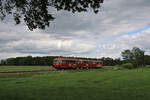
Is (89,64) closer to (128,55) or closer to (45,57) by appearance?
(45,57)

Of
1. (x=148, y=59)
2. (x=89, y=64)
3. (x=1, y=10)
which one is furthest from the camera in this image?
(x=148, y=59)

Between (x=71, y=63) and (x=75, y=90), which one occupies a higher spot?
(x=71, y=63)

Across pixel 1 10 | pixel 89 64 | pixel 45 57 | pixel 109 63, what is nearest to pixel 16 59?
pixel 45 57

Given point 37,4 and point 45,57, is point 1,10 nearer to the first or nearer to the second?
point 37,4

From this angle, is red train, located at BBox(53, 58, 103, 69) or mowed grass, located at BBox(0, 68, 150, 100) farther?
red train, located at BBox(53, 58, 103, 69)

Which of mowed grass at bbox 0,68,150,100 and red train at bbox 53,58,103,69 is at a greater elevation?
red train at bbox 53,58,103,69

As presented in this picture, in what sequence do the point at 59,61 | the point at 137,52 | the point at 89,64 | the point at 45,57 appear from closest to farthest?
the point at 59,61
the point at 89,64
the point at 45,57
the point at 137,52

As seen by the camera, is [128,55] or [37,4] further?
[128,55]

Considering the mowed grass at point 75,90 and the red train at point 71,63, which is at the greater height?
the red train at point 71,63

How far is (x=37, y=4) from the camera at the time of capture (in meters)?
12.5

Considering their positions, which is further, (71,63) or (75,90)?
(71,63)

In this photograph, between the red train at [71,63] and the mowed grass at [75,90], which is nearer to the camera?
the mowed grass at [75,90]

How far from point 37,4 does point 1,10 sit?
220 cm

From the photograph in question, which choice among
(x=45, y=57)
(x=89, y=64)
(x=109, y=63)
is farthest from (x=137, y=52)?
(x=89, y=64)
